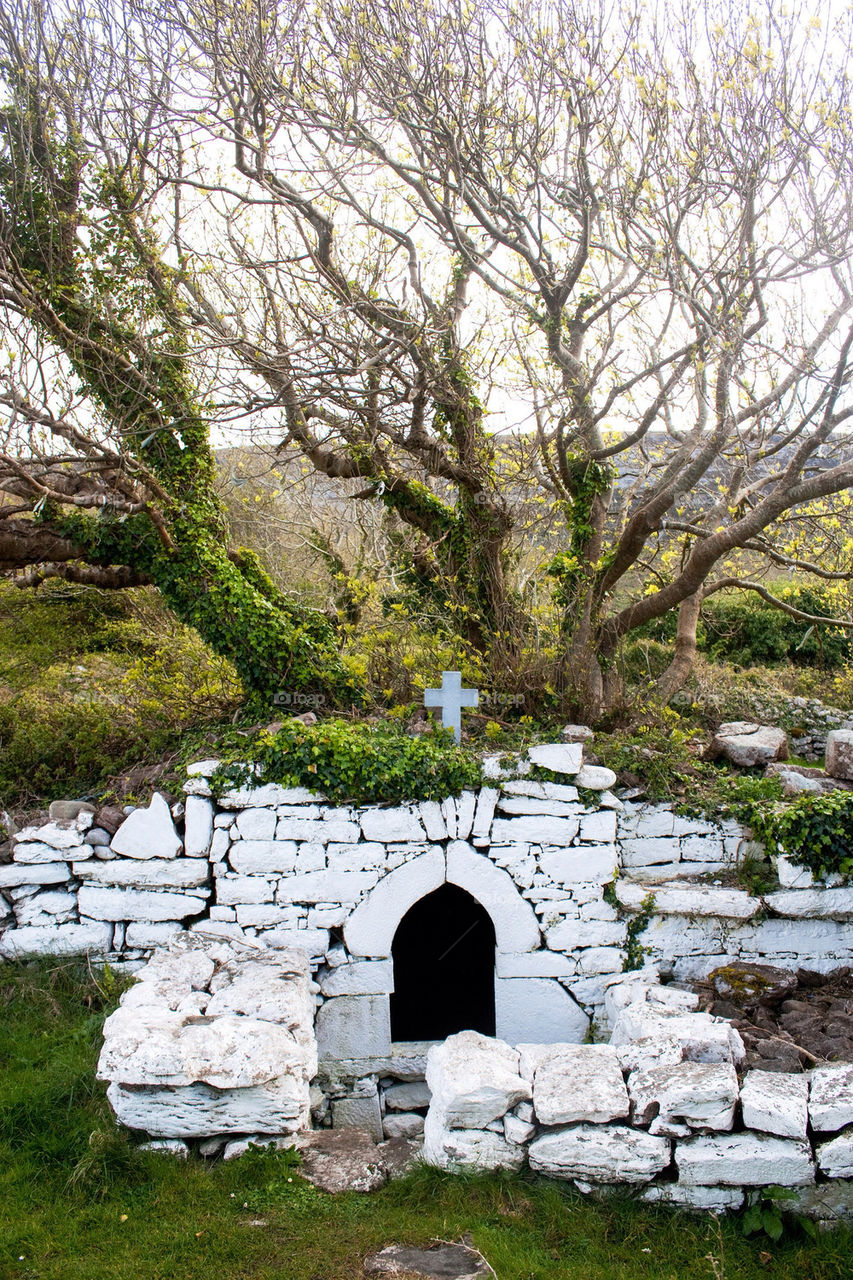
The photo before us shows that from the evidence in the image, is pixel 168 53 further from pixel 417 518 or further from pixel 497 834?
pixel 497 834

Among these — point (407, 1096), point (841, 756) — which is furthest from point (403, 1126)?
point (841, 756)

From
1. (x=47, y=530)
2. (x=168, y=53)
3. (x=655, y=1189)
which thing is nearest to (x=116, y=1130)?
(x=655, y=1189)

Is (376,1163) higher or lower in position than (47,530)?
lower

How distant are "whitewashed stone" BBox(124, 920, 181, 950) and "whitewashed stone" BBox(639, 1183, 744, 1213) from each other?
3.61 meters

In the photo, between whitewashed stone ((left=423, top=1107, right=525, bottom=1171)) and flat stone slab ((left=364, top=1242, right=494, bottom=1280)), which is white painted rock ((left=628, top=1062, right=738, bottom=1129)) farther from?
flat stone slab ((left=364, top=1242, right=494, bottom=1280))

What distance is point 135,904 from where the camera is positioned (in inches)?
240

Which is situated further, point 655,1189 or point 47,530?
point 47,530

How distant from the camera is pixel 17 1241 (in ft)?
12.9

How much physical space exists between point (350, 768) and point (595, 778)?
72.1 inches

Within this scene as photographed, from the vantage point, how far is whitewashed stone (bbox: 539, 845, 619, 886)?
6.13 meters

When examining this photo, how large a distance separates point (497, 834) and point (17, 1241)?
3.60m

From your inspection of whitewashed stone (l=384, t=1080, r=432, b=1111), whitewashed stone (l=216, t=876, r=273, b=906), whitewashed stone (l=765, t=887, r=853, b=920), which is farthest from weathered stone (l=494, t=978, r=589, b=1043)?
whitewashed stone (l=216, t=876, r=273, b=906)

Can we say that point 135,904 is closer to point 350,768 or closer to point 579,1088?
point 350,768

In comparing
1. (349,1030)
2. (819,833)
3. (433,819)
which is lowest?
(349,1030)
